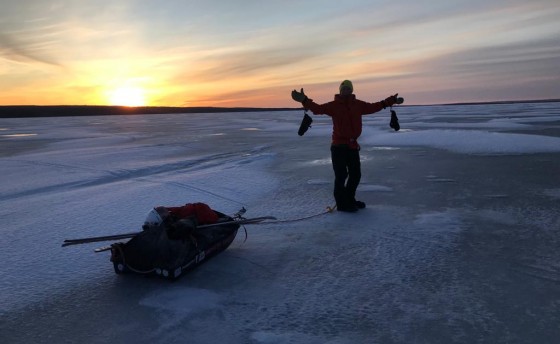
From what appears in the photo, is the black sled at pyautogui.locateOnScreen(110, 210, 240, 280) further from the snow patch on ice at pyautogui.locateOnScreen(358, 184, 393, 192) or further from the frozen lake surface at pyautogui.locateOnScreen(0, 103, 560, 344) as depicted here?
the snow patch on ice at pyautogui.locateOnScreen(358, 184, 393, 192)

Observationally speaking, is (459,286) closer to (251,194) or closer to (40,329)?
(40,329)

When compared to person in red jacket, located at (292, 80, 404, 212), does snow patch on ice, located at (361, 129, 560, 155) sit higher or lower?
lower

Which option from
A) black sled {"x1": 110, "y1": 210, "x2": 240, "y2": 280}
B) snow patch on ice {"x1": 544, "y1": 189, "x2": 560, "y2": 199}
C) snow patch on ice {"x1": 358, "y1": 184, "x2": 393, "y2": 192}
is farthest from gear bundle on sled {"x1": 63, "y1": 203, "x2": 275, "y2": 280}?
snow patch on ice {"x1": 544, "y1": 189, "x2": 560, "y2": 199}

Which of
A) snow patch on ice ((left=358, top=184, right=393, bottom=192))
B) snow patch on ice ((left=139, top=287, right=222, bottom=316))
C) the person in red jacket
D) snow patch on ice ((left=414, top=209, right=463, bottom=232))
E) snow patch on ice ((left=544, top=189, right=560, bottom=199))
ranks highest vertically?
the person in red jacket

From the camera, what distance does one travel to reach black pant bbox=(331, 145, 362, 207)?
5.30m

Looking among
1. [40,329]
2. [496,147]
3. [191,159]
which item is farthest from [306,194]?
[496,147]

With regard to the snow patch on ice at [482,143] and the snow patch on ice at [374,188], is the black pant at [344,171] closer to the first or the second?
the snow patch on ice at [374,188]

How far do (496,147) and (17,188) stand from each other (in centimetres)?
1143

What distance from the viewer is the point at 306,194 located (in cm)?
635

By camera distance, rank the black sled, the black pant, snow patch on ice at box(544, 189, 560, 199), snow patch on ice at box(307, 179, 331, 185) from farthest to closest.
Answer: snow patch on ice at box(307, 179, 331, 185) → snow patch on ice at box(544, 189, 560, 199) → the black pant → the black sled

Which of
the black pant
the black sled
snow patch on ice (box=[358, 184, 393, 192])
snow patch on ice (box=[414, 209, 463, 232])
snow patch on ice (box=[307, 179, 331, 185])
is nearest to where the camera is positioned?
the black sled

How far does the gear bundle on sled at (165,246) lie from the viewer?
10.6 feet

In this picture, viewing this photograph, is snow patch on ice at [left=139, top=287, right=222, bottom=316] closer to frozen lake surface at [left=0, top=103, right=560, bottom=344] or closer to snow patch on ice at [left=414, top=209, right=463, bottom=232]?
frozen lake surface at [left=0, top=103, right=560, bottom=344]

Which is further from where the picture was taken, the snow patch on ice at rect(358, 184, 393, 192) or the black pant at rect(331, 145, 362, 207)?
the snow patch on ice at rect(358, 184, 393, 192)
